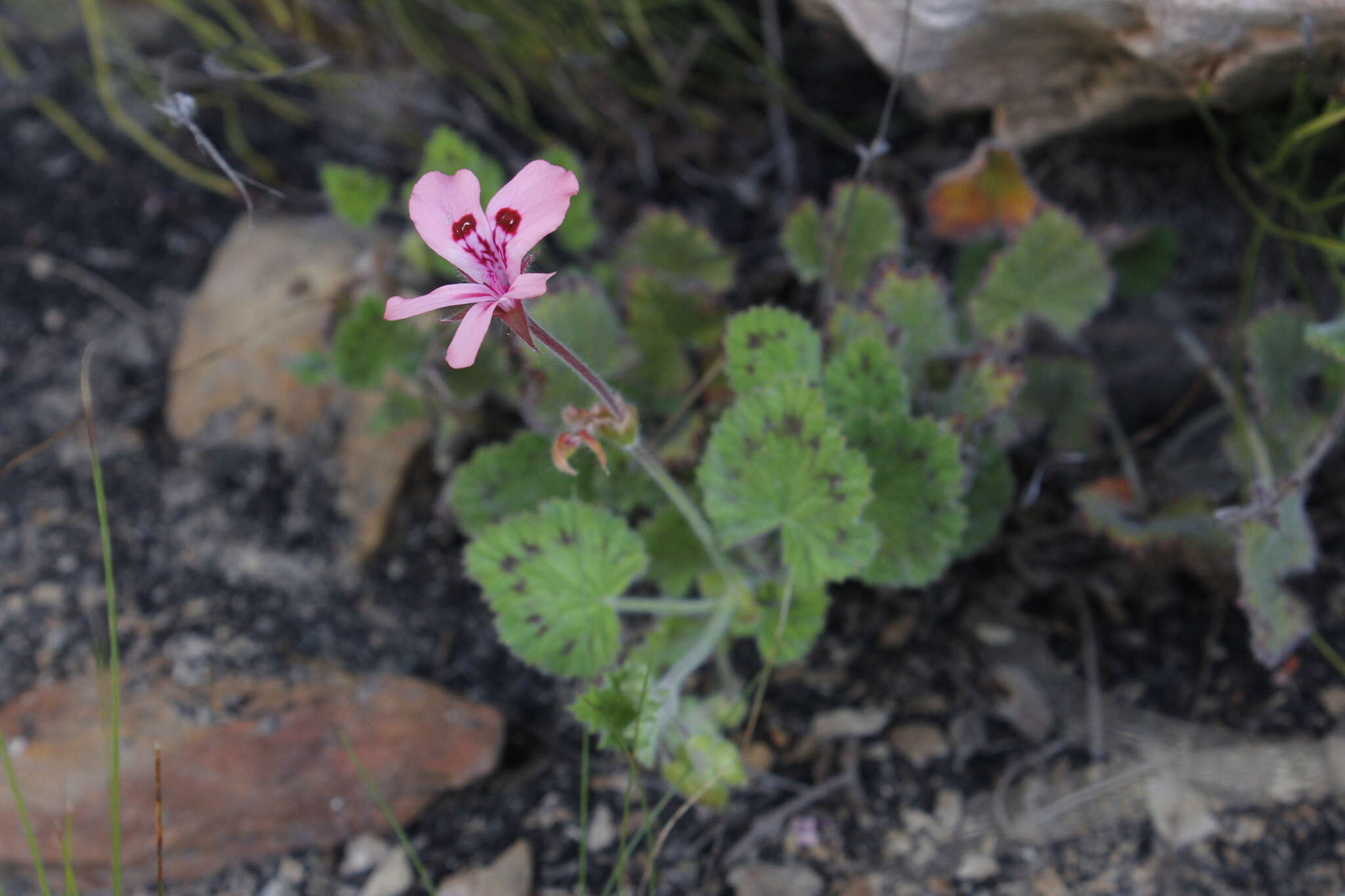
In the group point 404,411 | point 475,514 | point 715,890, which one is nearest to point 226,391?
point 404,411

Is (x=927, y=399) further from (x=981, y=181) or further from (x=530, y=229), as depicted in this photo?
(x=530, y=229)

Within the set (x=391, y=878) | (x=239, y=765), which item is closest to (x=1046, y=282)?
(x=391, y=878)

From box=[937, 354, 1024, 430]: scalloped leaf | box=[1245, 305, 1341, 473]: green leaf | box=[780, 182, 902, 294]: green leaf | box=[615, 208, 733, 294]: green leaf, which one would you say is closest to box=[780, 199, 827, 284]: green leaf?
box=[780, 182, 902, 294]: green leaf

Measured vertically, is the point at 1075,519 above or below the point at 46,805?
above

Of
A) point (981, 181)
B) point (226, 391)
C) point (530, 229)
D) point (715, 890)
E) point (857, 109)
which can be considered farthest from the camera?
point (857, 109)

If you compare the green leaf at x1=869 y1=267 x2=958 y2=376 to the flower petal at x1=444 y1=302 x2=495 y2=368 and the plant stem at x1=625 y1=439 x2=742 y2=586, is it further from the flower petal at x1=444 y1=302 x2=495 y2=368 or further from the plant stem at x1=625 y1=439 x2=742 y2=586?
the flower petal at x1=444 y1=302 x2=495 y2=368

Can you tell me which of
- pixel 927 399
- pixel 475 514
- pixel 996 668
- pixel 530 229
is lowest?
pixel 996 668
